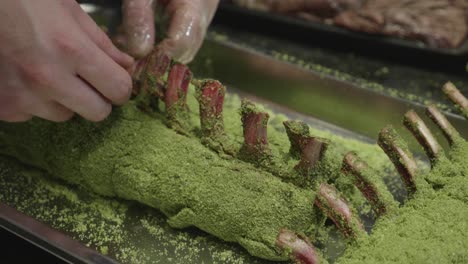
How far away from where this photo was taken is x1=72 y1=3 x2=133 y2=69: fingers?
157 cm

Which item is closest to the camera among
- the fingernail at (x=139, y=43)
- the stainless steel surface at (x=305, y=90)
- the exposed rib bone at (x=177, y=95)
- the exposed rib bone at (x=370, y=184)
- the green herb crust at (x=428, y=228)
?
the green herb crust at (x=428, y=228)

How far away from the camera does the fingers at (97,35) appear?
61.7 inches

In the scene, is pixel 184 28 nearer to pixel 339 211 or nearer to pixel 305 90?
pixel 305 90

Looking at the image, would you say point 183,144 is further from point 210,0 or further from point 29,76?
point 210,0

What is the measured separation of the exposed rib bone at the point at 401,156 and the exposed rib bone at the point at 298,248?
368 mm

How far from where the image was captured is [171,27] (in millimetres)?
1953

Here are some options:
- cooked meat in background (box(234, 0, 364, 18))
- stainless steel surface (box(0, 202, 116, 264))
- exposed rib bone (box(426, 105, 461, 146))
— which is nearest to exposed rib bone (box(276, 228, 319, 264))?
stainless steel surface (box(0, 202, 116, 264))

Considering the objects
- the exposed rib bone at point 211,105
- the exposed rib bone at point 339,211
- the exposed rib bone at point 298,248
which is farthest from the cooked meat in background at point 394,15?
the exposed rib bone at point 298,248

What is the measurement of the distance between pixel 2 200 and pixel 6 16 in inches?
27.1

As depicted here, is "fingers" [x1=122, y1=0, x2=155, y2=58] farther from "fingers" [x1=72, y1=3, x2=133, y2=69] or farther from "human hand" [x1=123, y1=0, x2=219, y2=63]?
"fingers" [x1=72, y1=3, x2=133, y2=69]

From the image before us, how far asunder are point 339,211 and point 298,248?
0.16 meters

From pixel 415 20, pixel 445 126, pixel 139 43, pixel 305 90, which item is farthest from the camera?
pixel 415 20

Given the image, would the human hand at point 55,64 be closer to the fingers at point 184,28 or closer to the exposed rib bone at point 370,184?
the fingers at point 184,28

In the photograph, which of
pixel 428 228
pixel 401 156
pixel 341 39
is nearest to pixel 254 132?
pixel 401 156
